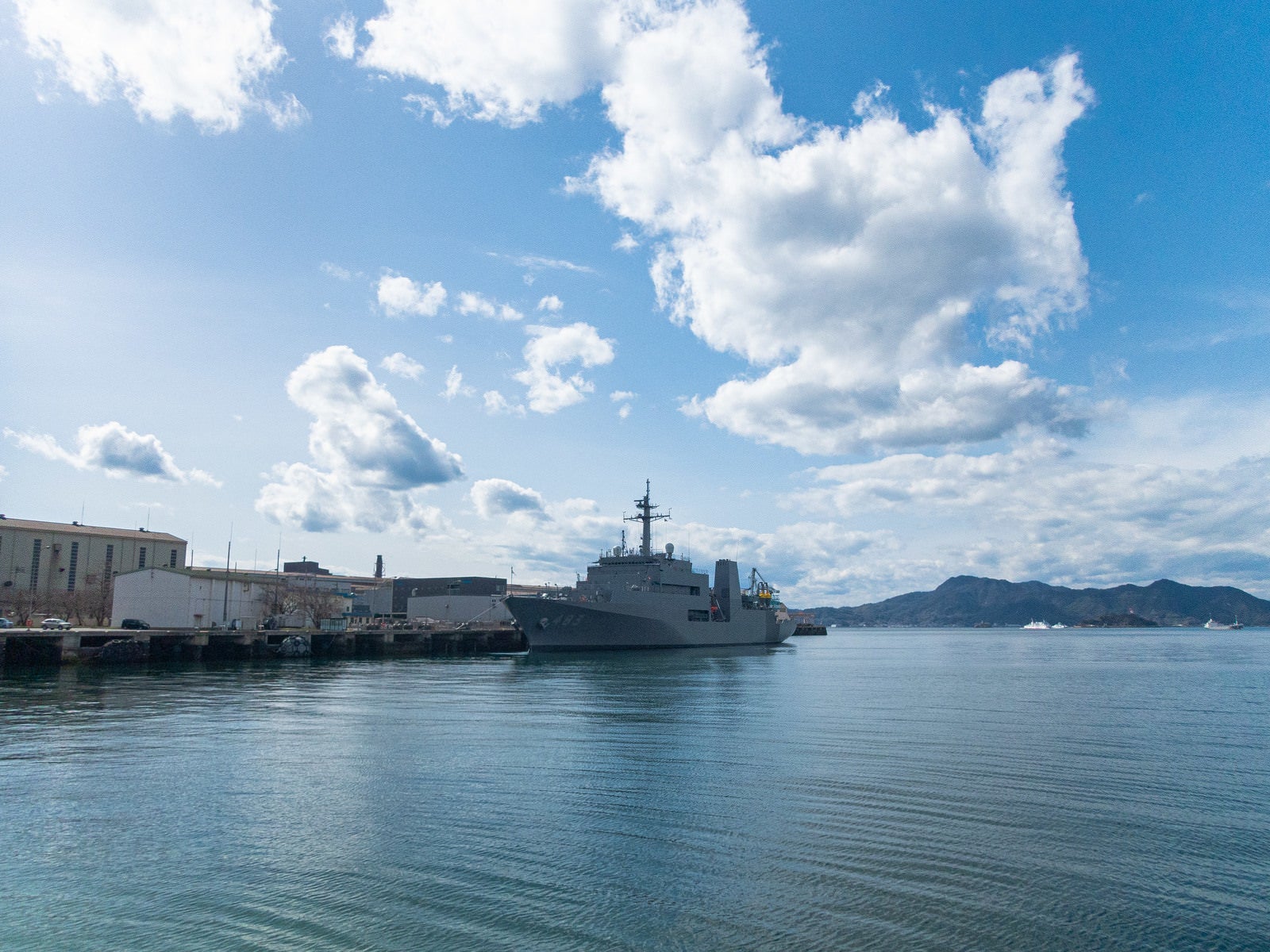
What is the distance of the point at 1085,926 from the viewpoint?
24.5 feet

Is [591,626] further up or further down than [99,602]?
further down

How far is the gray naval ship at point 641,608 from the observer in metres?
48.4

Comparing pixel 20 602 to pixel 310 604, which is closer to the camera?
pixel 20 602

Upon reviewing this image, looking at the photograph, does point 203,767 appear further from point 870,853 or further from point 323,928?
point 870,853

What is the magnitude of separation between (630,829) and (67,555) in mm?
76246

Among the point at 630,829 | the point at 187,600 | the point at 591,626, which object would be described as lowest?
the point at 630,829

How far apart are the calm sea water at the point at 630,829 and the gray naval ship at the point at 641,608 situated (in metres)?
26.4

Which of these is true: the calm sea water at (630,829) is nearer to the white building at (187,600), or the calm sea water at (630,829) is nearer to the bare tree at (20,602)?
the white building at (187,600)

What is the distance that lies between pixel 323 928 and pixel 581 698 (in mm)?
18297

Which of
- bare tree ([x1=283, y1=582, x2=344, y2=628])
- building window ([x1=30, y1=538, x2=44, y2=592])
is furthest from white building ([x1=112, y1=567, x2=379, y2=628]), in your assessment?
building window ([x1=30, y1=538, x2=44, y2=592])

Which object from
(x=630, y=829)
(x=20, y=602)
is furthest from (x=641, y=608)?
(x=20, y=602)

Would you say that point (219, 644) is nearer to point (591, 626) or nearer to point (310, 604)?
point (591, 626)

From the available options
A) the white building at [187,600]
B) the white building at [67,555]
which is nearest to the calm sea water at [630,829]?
the white building at [187,600]

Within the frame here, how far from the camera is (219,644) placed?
137 feet
